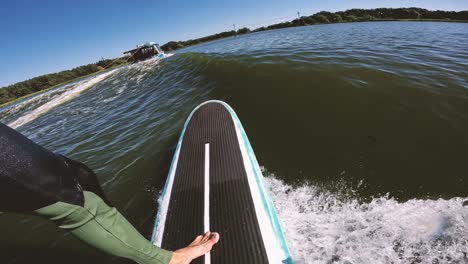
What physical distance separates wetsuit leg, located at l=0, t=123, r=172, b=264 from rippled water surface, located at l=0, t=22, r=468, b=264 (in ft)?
6.83

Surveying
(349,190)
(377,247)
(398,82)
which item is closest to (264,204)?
(377,247)

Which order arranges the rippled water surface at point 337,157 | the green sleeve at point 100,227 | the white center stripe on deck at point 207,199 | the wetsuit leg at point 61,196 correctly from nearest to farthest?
the wetsuit leg at point 61,196, the green sleeve at point 100,227, the white center stripe on deck at point 207,199, the rippled water surface at point 337,157

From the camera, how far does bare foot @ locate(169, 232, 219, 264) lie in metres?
2.19

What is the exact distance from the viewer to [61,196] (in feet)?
4.50

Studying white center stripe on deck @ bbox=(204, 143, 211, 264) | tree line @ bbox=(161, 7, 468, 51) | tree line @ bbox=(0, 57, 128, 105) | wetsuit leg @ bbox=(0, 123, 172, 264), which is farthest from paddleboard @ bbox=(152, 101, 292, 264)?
tree line @ bbox=(0, 57, 128, 105)

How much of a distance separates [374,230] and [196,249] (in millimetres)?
2379

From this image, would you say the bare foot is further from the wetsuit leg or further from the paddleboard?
the wetsuit leg

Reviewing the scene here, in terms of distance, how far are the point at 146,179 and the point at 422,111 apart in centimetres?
673

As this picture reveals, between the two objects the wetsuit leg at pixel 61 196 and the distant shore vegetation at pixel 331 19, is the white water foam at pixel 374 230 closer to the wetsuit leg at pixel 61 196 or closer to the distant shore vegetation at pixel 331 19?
the wetsuit leg at pixel 61 196

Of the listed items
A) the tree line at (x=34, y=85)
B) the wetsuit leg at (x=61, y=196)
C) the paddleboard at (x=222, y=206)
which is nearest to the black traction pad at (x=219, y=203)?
the paddleboard at (x=222, y=206)

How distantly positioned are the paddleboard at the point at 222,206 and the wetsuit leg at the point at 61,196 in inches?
37.2

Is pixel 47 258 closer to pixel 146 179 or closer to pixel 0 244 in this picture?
pixel 0 244

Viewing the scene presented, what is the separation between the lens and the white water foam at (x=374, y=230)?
2576 mm

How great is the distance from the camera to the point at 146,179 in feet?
16.1
